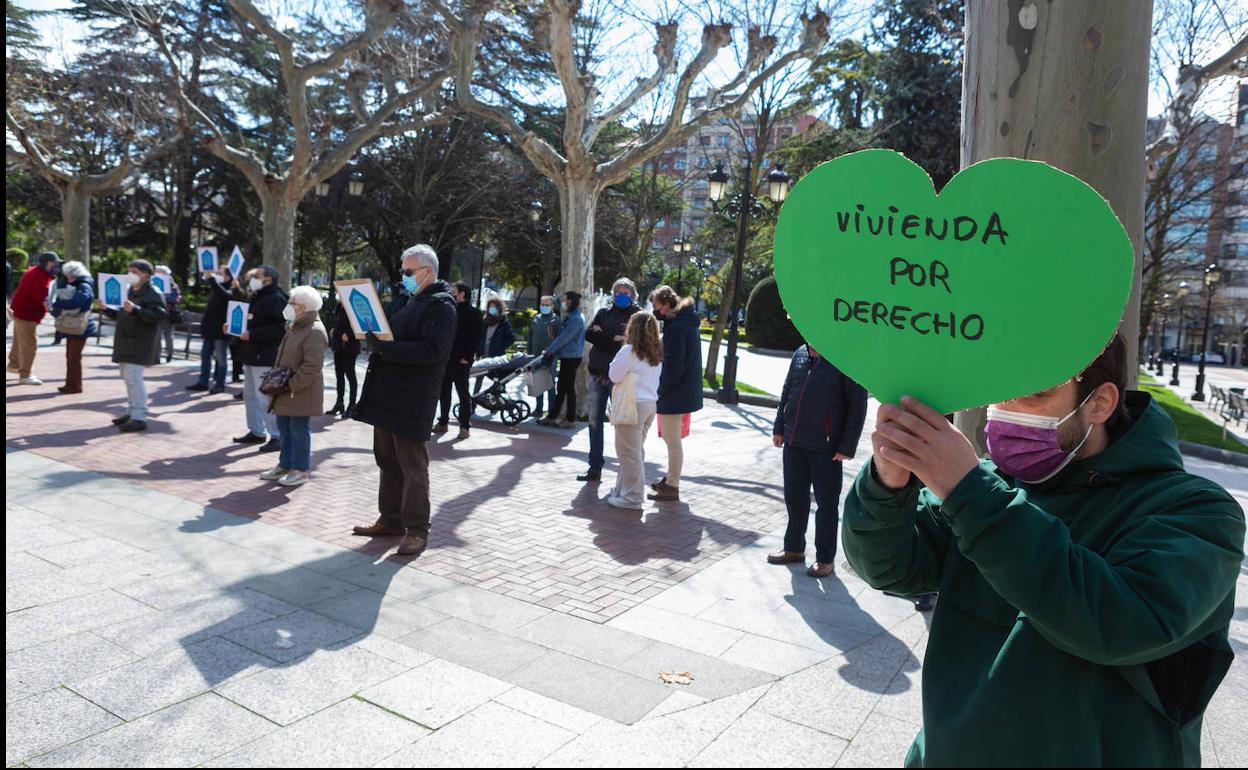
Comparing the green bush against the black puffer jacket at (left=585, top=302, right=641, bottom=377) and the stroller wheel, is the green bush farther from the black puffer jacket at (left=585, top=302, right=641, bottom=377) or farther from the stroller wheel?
the black puffer jacket at (left=585, top=302, right=641, bottom=377)

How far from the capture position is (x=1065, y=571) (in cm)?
120

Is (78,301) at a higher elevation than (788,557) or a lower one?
higher

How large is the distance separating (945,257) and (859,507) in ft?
1.55

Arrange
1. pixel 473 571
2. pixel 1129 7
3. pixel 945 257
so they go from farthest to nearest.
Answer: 1. pixel 473 571
2. pixel 1129 7
3. pixel 945 257

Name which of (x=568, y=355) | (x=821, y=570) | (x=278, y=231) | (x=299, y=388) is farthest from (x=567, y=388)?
(x=278, y=231)

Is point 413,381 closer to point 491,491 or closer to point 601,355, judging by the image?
point 491,491

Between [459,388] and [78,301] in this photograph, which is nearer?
[459,388]

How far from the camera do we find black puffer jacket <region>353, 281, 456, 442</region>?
5.76m

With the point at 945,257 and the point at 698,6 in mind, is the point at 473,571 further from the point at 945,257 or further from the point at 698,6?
the point at 698,6

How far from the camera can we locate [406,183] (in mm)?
33688

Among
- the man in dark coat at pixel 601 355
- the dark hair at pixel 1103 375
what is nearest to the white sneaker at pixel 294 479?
the man in dark coat at pixel 601 355

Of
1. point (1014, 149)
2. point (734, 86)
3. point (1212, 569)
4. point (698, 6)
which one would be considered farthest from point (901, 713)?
point (698, 6)

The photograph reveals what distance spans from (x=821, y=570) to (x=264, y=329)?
6492mm

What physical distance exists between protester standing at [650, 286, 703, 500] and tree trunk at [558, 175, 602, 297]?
19.4 feet
